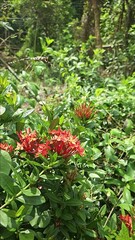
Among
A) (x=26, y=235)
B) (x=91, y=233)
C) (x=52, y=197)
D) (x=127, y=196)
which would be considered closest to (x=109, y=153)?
(x=127, y=196)

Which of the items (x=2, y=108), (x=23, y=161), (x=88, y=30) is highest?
(x=2, y=108)

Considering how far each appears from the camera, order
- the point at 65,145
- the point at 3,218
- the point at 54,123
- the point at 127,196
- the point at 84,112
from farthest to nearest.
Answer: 1. the point at 127,196
2. the point at 84,112
3. the point at 54,123
4. the point at 65,145
5. the point at 3,218

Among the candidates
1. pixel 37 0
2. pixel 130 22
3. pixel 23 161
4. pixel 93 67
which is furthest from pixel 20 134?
pixel 37 0

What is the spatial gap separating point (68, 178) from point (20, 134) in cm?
18

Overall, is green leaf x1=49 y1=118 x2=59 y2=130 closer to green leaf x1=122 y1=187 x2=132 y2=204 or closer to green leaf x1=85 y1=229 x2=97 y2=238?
green leaf x1=85 y1=229 x2=97 y2=238

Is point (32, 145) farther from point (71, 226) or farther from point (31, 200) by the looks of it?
point (71, 226)

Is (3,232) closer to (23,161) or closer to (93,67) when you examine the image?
(23,161)

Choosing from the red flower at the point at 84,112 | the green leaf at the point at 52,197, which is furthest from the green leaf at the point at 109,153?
the green leaf at the point at 52,197

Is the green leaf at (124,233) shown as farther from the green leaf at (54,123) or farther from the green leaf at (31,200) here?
the green leaf at (54,123)

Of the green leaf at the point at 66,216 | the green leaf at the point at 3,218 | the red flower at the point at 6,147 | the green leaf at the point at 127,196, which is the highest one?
the red flower at the point at 6,147

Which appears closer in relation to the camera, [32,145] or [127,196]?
[32,145]

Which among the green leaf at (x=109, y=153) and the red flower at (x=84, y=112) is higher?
the red flower at (x=84, y=112)

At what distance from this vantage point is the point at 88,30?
5996mm

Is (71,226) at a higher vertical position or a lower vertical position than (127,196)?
higher
